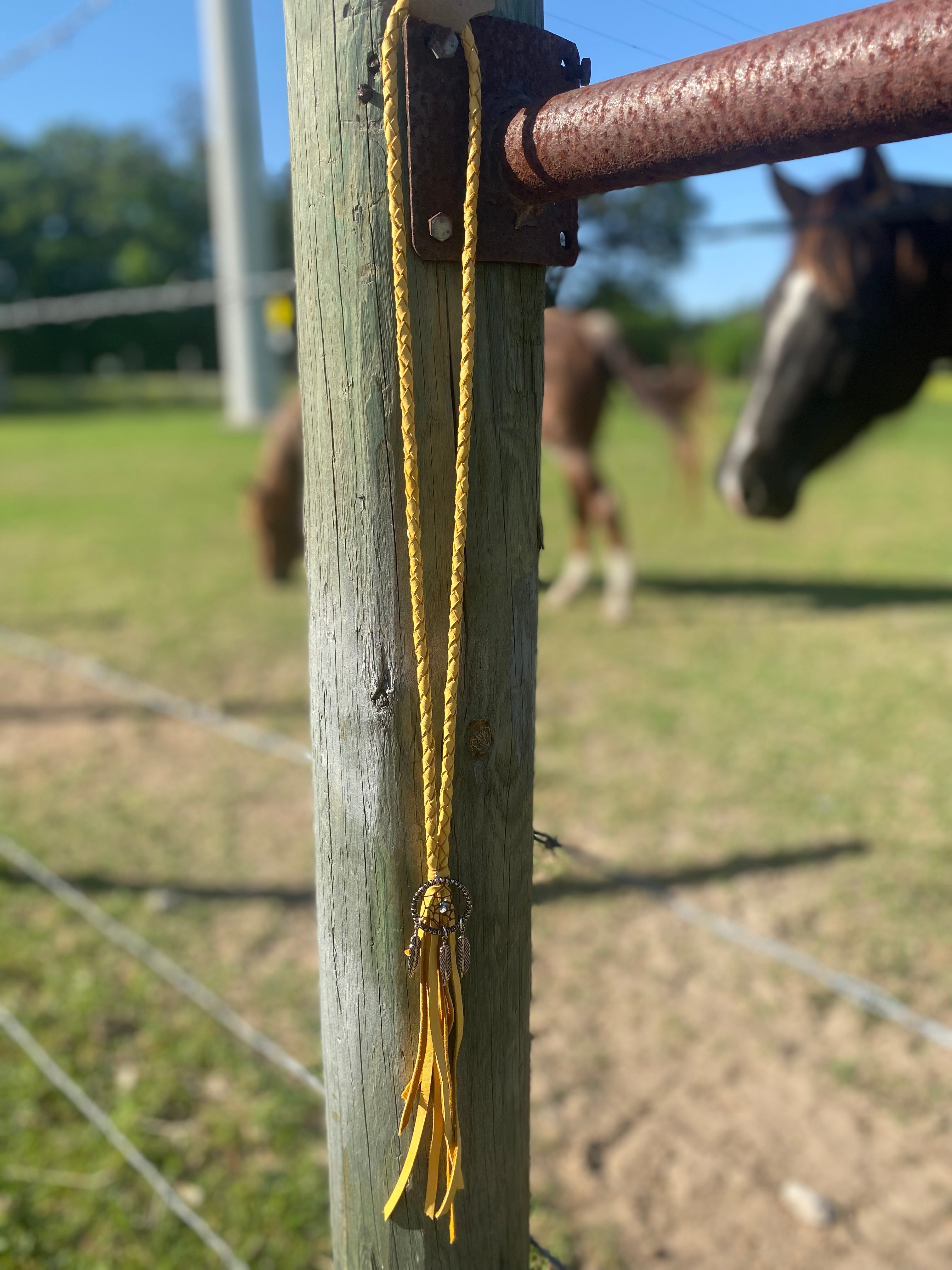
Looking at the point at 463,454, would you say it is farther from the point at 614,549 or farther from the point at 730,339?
the point at 730,339

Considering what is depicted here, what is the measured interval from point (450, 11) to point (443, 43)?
27mm

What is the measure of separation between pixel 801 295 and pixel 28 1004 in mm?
3069

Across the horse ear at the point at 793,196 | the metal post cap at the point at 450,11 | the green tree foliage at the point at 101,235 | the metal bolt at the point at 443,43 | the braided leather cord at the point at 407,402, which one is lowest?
the braided leather cord at the point at 407,402

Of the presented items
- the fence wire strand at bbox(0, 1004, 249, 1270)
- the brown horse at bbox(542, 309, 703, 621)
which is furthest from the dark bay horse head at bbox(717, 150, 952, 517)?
the fence wire strand at bbox(0, 1004, 249, 1270)

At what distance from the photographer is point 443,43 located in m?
0.80

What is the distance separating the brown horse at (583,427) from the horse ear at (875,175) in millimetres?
3292

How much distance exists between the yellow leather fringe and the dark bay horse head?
217 cm

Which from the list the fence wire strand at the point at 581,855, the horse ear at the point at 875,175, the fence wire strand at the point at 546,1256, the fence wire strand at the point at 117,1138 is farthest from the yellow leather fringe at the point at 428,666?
the horse ear at the point at 875,175

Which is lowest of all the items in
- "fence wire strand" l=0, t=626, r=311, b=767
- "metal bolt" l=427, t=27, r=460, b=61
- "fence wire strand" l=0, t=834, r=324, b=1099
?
"fence wire strand" l=0, t=834, r=324, b=1099

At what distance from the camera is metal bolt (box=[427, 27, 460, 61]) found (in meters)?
0.80

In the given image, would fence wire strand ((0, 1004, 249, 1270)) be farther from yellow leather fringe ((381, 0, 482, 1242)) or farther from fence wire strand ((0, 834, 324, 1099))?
yellow leather fringe ((381, 0, 482, 1242))

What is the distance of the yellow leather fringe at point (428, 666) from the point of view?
81 centimetres

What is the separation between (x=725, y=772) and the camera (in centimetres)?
382

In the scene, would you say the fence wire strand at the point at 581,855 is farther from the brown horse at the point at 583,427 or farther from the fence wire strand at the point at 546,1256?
the brown horse at the point at 583,427
